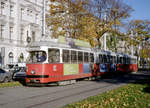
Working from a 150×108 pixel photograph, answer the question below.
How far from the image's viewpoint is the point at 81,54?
21250mm

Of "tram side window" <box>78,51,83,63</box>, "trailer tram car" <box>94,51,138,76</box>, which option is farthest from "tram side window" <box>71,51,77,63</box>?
"trailer tram car" <box>94,51,138,76</box>

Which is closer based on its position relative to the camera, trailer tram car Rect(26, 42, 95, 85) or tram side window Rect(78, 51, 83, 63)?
trailer tram car Rect(26, 42, 95, 85)

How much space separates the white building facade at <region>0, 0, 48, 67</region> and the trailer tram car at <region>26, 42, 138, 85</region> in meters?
17.6

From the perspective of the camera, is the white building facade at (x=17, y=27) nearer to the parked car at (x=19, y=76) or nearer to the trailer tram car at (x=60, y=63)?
the parked car at (x=19, y=76)

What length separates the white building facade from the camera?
3978 cm

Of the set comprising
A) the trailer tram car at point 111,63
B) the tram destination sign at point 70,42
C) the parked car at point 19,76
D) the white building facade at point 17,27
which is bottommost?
the parked car at point 19,76

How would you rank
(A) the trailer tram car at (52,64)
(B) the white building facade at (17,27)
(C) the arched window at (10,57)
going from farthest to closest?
(C) the arched window at (10,57)
(B) the white building facade at (17,27)
(A) the trailer tram car at (52,64)

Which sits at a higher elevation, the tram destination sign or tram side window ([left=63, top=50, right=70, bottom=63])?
the tram destination sign

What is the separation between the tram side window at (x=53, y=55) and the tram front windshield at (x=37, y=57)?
372 mm

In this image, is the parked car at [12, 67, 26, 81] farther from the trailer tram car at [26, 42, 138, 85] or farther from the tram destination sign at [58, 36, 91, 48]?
the tram destination sign at [58, 36, 91, 48]

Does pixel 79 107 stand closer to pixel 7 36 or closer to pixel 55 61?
pixel 55 61

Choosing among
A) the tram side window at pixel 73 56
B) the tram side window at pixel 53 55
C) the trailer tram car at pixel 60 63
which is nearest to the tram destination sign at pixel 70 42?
the trailer tram car at pixel 60 63

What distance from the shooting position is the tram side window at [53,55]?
17.0m

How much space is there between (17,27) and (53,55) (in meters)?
26.8
